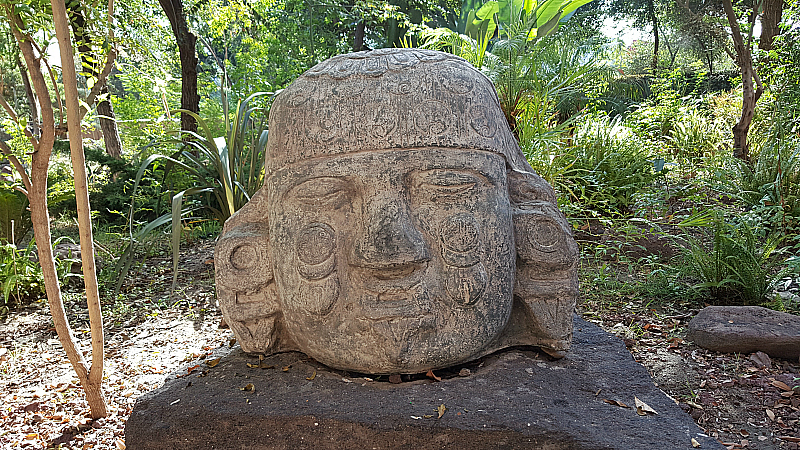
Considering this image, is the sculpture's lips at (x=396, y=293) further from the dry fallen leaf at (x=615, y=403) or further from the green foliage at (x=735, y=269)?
the green foliage at (x=735, y=269)

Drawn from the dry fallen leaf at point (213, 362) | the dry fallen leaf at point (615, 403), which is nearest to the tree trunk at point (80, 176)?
the dry fallen leaf at point (213, 362)

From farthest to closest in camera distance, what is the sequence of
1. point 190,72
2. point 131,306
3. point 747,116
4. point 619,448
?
1. point 190,72
2. point 747,116
3. point 131,306
4. point 619,448

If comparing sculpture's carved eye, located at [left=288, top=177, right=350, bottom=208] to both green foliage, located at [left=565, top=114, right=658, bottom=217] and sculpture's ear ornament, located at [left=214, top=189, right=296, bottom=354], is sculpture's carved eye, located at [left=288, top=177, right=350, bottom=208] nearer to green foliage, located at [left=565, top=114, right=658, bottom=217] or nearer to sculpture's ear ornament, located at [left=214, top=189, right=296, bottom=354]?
→ sculpture's ear ornament, located at [left=214, top=189, right=296, bottom=354]

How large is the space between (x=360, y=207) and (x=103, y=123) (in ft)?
23.0

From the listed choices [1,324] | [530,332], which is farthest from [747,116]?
[1,324]

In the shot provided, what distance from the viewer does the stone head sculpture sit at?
1989 millimetres

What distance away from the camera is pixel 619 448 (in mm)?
1597

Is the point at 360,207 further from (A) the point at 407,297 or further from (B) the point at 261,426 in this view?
(B) the point at 261,426

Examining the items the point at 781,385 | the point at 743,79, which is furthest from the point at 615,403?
the point at 743,79

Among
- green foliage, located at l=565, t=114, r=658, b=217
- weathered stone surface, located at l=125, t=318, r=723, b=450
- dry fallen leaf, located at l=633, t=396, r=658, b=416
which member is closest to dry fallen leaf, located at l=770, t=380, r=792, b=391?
weathered stone surface, located at l=125, t=318, r=723, b=450

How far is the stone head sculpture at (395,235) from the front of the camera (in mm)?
1989

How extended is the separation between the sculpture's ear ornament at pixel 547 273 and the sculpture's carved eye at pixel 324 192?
27.0 inches

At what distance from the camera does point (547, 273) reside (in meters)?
2.21

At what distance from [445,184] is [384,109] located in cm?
36
